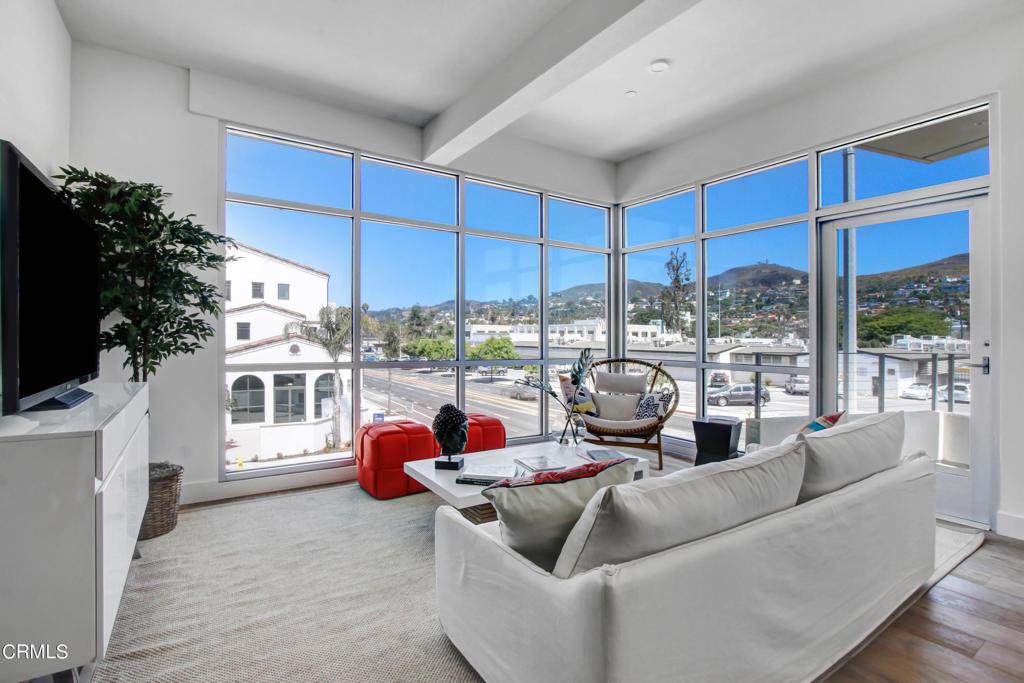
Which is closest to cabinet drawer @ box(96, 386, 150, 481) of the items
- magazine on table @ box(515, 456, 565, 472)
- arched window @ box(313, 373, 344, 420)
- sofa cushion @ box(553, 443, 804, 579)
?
sofa cushion @ box(553, 443, 804, 579)

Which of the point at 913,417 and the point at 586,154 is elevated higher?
the point at 586,154

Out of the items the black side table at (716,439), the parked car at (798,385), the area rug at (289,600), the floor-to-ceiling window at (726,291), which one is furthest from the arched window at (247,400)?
the parked car at (798,385)

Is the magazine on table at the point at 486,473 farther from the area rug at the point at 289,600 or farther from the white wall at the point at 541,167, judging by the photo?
the white wall at the point at 541,167

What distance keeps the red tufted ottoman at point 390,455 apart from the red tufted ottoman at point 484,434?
1.04 ft

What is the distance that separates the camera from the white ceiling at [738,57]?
2879 millimetres

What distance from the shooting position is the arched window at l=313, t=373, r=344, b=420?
4055 millimetres

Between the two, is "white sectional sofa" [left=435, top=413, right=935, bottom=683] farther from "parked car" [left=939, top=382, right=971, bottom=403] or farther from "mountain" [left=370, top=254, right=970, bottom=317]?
"mountain" [left=370, top=254, right=970, bottom=317]

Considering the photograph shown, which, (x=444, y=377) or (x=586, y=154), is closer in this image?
(x=444, y=377)

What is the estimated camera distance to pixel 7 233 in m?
1.52

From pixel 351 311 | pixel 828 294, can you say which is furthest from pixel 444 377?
pixel 828 294

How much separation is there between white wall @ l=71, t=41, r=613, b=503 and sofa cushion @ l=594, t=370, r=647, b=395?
263cm

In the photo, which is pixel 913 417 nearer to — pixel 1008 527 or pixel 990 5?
pixel 1008 527

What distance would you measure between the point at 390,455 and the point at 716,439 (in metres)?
2.56

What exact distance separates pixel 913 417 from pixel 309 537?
393 cm
